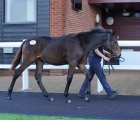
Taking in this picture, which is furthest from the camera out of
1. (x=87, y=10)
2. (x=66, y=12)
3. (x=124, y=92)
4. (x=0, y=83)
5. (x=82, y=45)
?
(x=87, y=10)

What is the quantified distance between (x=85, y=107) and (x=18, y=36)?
29.7 ft

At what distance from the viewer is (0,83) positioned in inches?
575

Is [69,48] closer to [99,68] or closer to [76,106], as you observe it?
[99,68]

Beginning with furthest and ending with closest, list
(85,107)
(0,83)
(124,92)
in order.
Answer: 1. (0,83)
2. (124,92)
3. (85,107)

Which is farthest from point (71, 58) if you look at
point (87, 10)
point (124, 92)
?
point (87, 10)

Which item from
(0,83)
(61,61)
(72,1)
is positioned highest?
(72,1)

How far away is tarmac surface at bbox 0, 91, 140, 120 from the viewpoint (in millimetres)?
8711

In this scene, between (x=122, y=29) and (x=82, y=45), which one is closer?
(x=82, y=45)

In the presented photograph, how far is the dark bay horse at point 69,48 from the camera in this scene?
10.1 metres

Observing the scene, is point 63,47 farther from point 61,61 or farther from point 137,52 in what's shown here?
point 137,52

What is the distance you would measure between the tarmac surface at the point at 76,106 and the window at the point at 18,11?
7.04m

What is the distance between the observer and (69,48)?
33.3 feet

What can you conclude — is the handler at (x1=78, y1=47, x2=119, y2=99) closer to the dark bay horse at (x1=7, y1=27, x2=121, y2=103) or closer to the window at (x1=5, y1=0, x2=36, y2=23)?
the dark bay horse at (x1=7, y1=27, x2=121, y2=103)

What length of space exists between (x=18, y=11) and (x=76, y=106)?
937cm
